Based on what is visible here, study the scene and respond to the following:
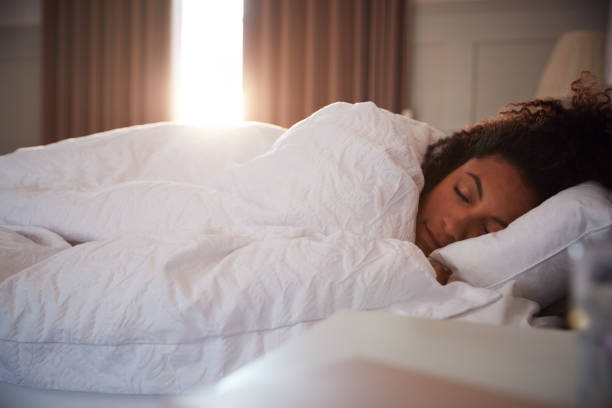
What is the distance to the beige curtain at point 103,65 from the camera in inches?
121

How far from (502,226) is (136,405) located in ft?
2.31

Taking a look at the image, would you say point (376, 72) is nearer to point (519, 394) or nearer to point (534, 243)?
point (534, 243)

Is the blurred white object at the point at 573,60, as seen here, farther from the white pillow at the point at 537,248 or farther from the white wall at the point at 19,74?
the white wall at the point at 19,74

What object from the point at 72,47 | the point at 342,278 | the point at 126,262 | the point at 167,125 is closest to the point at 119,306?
the point at 126,262

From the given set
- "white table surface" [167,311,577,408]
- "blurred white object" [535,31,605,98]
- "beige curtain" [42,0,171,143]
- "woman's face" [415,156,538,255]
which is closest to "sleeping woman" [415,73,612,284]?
"woman's face" [415,156,538,255]

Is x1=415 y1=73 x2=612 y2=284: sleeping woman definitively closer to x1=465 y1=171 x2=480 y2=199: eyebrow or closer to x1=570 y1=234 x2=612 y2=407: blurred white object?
x1=465 y1=171 x2=480 y2=199: eyebrow

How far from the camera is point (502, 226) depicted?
88cm

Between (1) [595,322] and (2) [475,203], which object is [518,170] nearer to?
(2) [475,203]

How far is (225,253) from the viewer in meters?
0.67

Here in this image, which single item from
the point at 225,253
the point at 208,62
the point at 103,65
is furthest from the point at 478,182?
the point at 103,65

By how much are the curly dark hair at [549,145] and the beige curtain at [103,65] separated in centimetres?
243

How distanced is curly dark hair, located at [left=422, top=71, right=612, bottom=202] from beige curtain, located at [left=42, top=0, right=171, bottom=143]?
7.96ft

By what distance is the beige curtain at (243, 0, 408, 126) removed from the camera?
8.89ft

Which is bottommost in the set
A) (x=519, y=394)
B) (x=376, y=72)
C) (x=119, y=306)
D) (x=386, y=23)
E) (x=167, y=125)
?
(x=119, y=306)
